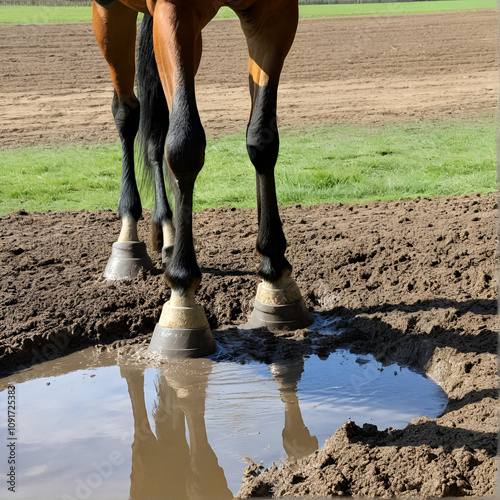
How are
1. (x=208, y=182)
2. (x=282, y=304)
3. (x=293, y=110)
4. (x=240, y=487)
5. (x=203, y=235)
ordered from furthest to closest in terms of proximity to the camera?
1. (x=293, y=110)
2. (x=208, y=182)
3. (x=203, y=235)
4. (x=282, y=304)
5. (x=240, y=487)

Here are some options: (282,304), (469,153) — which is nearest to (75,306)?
(282,304)

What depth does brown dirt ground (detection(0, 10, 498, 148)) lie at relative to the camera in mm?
11109

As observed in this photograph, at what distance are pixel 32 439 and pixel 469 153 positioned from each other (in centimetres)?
646

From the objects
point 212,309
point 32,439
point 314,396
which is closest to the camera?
point 32,439

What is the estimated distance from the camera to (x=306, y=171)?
7.37 m

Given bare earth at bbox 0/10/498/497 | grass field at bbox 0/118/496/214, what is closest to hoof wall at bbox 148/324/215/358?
bare earth at bbox 0/10/498/497

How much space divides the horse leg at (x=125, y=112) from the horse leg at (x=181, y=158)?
1.10 metres

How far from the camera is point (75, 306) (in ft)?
13.4

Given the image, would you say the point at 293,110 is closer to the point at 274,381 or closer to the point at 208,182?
the point at 208,182

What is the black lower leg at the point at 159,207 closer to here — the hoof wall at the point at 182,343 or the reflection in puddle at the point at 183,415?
the hoof wall at the point at 182,343

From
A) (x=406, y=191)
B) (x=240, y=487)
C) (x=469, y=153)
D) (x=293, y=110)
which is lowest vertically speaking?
(x=240, y=487)

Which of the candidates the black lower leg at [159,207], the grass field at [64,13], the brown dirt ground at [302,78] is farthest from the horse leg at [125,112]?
the grass field at [64,13]

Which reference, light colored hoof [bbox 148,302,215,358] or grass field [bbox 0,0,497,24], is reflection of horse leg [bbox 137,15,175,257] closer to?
light colored hoof [bbox 148,302,215,358]

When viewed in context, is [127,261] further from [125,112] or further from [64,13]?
[64,13]
